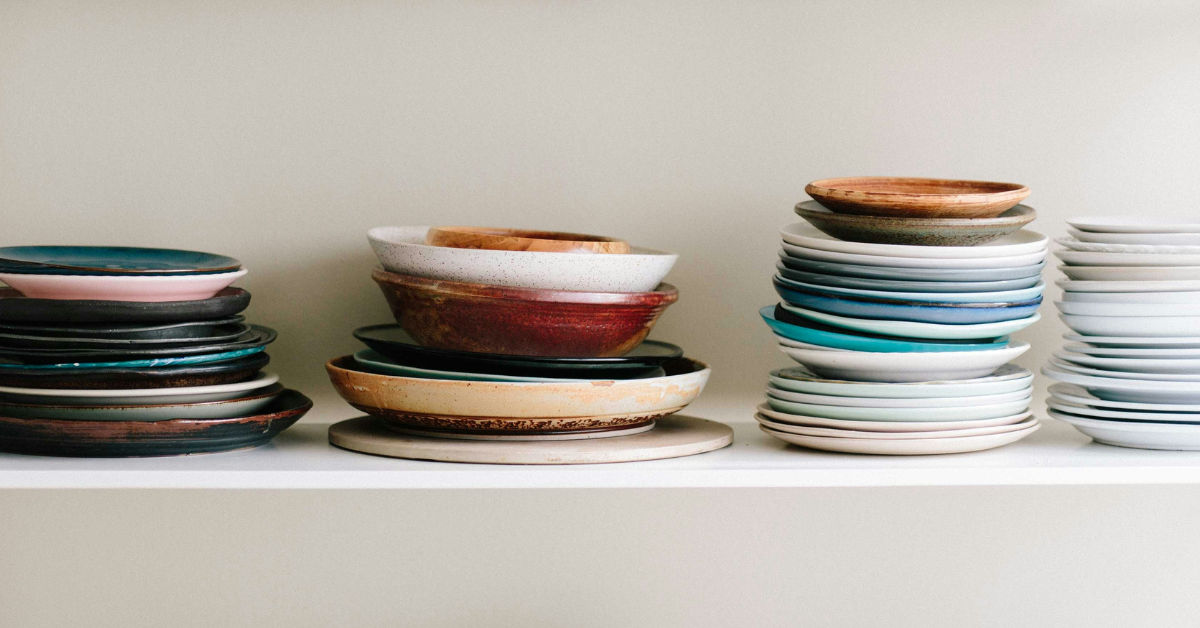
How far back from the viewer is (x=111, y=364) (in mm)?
833

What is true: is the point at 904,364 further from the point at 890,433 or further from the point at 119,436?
the point at 119,436

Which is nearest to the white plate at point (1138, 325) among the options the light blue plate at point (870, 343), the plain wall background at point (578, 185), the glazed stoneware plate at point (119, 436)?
the light blue plate at point (870, 343)

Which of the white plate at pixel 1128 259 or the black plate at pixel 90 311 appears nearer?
the black plate at pixel 90 311

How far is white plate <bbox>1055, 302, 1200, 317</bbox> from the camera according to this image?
37.2 inches

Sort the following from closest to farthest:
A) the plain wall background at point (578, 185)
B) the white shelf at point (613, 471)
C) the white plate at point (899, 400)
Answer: the white shelf at point (613, 471) < the white plate at point (899, 400) < the plain wall background at point (578, 185)

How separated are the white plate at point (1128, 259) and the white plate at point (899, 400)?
6.1 inches

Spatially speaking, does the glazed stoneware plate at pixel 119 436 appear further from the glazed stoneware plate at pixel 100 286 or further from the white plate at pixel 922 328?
the white plate at pixel 922 328

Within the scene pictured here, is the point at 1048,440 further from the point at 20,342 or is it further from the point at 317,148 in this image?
the point at 20,342

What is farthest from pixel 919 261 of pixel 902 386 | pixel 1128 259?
pixel 1128 259

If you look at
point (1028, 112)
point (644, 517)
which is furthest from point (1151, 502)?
Answer: point (644, 517)

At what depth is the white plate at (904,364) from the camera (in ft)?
2.98

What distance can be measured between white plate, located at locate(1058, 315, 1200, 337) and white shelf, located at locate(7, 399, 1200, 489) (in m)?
0.12

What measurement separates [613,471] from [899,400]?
0.92 ft

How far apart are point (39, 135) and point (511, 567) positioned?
707 mm
